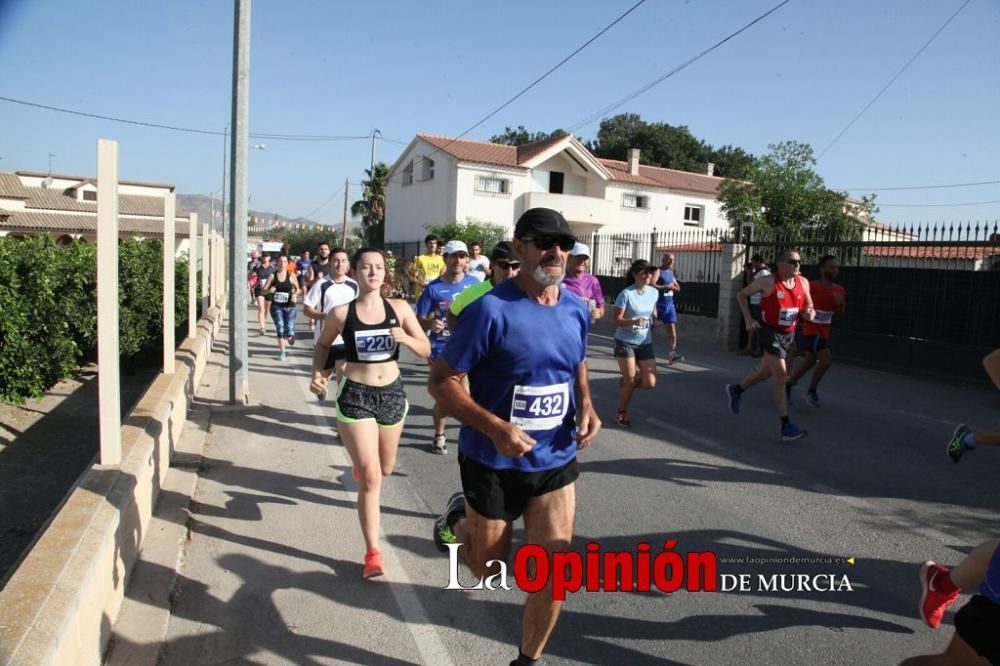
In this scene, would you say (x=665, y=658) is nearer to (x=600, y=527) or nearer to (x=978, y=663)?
(x=978, y=663)

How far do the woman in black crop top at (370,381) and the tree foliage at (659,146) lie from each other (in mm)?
66145

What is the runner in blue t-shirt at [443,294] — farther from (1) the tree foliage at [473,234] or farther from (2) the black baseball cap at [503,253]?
(1) the tree foliage at [473,234]

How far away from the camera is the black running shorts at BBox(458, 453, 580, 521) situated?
3.08m

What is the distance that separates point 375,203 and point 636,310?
52.4 meters

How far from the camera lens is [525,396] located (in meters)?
3.07

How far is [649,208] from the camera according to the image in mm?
44406

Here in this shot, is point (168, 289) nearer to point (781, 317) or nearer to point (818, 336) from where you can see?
point (781, 317)

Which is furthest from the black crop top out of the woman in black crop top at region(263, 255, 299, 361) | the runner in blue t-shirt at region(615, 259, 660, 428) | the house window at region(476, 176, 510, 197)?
the house window at region(476, 176, 510, 197)

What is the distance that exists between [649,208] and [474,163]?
11589 millimetres

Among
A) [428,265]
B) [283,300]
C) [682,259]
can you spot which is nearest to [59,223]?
[283,300]

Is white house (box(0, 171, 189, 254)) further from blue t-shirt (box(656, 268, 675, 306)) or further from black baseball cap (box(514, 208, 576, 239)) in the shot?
black baseball cap (box(514, 208, 576, 239))

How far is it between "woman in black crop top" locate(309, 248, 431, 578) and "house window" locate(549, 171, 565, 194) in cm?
3806

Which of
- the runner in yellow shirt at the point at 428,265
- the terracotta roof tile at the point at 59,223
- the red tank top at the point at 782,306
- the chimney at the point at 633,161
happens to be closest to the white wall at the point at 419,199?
the chimney at the point at 633,161

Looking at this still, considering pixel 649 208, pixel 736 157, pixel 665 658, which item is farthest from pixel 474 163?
pixel 736 157
